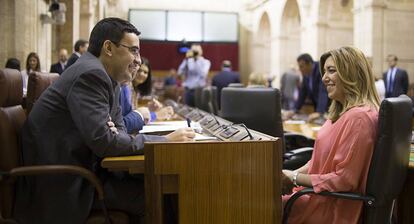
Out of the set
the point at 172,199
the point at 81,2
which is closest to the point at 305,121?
the point at 172,199

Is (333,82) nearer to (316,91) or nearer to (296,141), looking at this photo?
(296,141)

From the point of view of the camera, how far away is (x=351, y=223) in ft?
7.61

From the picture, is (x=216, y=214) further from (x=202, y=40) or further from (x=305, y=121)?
(x=202, y=40)

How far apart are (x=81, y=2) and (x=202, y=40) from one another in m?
7.07

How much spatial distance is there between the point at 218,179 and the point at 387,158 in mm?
745

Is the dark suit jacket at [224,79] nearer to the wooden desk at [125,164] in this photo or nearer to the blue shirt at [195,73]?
the blue shirt at [195,73]

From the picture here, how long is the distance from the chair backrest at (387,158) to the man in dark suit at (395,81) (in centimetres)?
781

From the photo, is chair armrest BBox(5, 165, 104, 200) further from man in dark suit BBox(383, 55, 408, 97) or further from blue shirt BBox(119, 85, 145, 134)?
man in dark suit BBox(383, 55, 408, 97)

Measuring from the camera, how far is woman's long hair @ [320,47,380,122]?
7.86ft

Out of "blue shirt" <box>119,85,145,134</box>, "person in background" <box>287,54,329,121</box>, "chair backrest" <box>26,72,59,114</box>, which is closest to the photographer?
"chair backrest" <box>26,72,59,114</box>

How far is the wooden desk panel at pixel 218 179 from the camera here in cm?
218

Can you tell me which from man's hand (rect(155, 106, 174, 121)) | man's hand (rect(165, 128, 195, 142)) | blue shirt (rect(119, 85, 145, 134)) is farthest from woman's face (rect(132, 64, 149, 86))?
man's hand (rect(165, 128, 195, 142))

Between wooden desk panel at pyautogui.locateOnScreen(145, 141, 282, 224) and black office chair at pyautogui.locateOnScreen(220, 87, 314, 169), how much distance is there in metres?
1.60

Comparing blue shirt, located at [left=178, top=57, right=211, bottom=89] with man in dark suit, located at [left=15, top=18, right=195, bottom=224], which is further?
blue shirt, located at [left=178, top=57, right=211, bottom=89]
